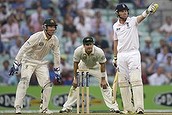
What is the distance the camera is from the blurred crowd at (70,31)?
16766mm

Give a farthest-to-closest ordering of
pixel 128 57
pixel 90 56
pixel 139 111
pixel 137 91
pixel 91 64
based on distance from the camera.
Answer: pixel 91 64 < pixel 90 56 < pixel 128 57 < pixel 137 91 < pixel 139 111

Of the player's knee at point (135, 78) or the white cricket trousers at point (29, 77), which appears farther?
the white cricket trousers at point (29, 77)

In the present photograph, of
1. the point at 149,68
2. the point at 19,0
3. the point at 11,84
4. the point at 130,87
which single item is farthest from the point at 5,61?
the point at 130,87

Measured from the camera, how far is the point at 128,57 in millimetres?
11500

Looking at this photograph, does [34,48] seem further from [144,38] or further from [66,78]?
[144,38]

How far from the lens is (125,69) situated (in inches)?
458

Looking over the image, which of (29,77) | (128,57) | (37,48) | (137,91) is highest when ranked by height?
(37,48)

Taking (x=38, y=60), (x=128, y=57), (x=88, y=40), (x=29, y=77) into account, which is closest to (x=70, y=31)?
(x=38, y=60)

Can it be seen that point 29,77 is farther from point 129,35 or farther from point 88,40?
point 129,35

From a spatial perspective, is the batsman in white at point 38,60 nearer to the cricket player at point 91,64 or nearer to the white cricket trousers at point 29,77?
the white cricket trousers at point 29,77

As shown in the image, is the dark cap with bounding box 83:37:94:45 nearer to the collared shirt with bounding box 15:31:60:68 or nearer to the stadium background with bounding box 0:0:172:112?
the collared shirt with bounding box 15:31:60:68

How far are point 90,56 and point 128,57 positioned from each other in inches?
47.6

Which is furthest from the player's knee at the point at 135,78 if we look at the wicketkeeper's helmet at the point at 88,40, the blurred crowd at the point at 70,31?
the blurred crowd at the point at 70,31

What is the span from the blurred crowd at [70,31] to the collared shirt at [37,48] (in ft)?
12.5
